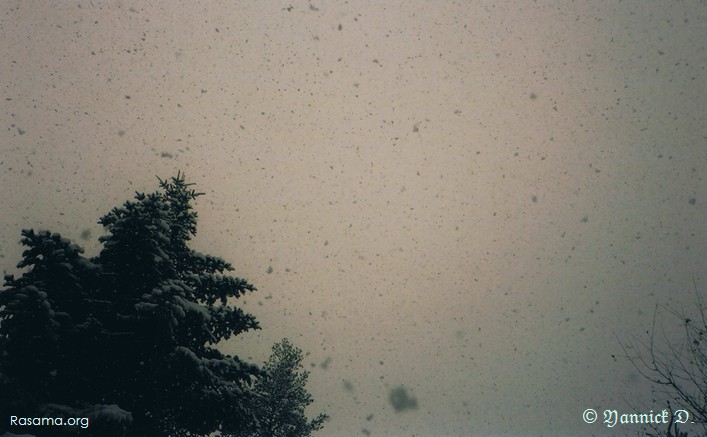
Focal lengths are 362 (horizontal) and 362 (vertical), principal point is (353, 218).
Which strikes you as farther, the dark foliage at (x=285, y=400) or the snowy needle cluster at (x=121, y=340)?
the dark foliage at (x=285, y=400)

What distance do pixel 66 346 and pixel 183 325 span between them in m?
1.85

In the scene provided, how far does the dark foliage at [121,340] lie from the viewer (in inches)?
221

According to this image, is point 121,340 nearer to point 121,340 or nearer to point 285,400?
point 121,340

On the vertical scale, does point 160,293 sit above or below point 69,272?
below

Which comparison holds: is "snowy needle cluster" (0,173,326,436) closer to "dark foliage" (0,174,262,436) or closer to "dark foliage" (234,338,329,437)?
"dark foliage" (0,174,262,436)

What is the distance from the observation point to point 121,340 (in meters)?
6.60

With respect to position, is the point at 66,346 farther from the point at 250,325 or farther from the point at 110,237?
the point at 250,325

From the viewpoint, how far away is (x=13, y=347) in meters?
5.67

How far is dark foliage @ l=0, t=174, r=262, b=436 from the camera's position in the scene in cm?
562

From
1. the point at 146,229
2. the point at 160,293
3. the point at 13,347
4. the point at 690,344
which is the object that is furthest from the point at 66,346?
the point at 690,344

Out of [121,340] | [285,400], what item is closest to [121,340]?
[121,340]

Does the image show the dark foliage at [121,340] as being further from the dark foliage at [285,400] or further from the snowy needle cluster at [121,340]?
the dark foliage at [285,400]

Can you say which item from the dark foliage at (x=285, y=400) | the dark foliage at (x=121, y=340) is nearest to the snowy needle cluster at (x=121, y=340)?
the dark foliage at (x=121, y=340)

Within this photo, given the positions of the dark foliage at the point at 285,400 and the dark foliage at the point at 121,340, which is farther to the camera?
the dark foliage at the point at 285,400
